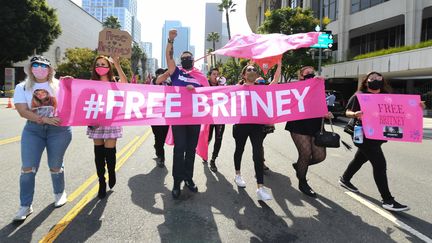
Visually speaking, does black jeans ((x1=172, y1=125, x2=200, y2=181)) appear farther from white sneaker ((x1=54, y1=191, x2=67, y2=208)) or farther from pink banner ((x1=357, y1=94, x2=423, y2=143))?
pink banner ((x1=357, y1=94, x2=423, y2=143))

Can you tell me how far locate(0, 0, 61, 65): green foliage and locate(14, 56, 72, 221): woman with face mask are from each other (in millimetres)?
46015

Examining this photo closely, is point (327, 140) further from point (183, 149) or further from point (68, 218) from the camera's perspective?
point (68, 218)

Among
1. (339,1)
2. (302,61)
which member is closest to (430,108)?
(302,61)

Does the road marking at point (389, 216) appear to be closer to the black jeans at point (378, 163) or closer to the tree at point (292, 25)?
the black jeans at point (378, 163)

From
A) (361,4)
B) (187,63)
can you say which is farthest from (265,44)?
(361,4)

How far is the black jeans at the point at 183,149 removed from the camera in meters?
5.69

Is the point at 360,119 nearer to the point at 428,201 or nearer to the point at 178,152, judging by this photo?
the point at 428,201

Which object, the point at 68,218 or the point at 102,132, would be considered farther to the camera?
the point at 102,132

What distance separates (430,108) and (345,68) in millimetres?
8269

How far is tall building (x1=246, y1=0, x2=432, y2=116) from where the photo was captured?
96.3ft

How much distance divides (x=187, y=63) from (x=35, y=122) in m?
2.22

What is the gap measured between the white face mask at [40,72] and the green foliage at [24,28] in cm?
4602

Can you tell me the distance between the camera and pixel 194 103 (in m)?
5.91

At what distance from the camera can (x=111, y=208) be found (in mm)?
5137
